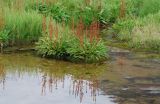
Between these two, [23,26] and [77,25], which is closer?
[23,26]

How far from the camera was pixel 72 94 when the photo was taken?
934cm

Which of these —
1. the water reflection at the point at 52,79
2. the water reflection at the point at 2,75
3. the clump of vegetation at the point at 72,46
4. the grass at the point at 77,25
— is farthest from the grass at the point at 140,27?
the water reflection at the point at 2,75

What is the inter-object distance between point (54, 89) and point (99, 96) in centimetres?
100

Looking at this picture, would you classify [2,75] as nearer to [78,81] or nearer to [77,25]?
[78,81]

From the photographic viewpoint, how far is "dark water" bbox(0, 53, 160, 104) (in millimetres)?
9000

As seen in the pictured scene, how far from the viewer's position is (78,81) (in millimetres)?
10234

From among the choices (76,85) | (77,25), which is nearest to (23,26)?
(77,25)

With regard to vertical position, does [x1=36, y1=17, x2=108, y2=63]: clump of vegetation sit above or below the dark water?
above

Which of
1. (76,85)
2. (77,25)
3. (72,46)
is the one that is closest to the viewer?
(76,85)

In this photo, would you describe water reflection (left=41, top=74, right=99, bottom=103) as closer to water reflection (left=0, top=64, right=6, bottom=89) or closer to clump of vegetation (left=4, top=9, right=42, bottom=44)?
water reflection (left=0, top=64, right=6, bottom=89)

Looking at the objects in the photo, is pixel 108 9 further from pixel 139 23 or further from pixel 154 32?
pixel 154 32

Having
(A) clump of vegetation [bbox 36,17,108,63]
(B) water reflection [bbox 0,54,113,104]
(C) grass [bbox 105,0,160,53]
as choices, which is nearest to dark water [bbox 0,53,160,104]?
(B) water reflection [bbox 0,54,113,104]

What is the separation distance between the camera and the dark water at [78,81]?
29.5 feet

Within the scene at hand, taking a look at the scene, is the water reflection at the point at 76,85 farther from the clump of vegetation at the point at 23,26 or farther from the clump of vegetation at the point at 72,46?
the clump of vegetation at the point at 23,26
